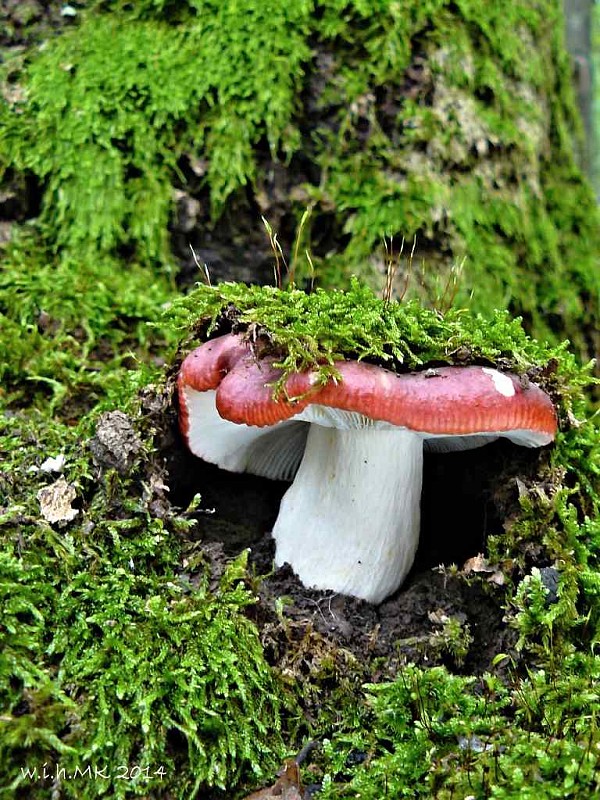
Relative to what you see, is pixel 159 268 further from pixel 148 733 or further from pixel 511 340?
pixel 148 733

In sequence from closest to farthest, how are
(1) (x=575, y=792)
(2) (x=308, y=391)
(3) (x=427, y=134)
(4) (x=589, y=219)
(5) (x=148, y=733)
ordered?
(1) (x=575, y=792)
(5) (x=148, y=733)
(2) (x=308, y=391)
(3) (x=427, y=134)
(4) (x=589, y=219)

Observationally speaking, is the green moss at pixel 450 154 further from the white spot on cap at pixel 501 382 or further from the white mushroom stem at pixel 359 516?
the white spot on cap at pixel 501 382

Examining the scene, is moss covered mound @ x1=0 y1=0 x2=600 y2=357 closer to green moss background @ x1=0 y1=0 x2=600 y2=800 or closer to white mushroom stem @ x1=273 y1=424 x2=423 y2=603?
green moss background @ x1=0 y1=0 x2=600 y2=800

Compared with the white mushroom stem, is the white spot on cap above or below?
above

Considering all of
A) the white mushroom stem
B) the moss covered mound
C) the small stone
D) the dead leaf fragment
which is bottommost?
the white mushroom stem

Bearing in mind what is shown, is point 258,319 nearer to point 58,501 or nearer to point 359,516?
point 359,516

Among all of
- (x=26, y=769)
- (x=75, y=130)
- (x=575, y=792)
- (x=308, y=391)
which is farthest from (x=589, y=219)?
(x=26, y=769)

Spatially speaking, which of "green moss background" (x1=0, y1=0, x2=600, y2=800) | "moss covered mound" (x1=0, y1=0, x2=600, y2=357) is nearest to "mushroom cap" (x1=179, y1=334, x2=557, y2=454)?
"green moss background" (x1=0, y1=0, x2=600, y2=800)
